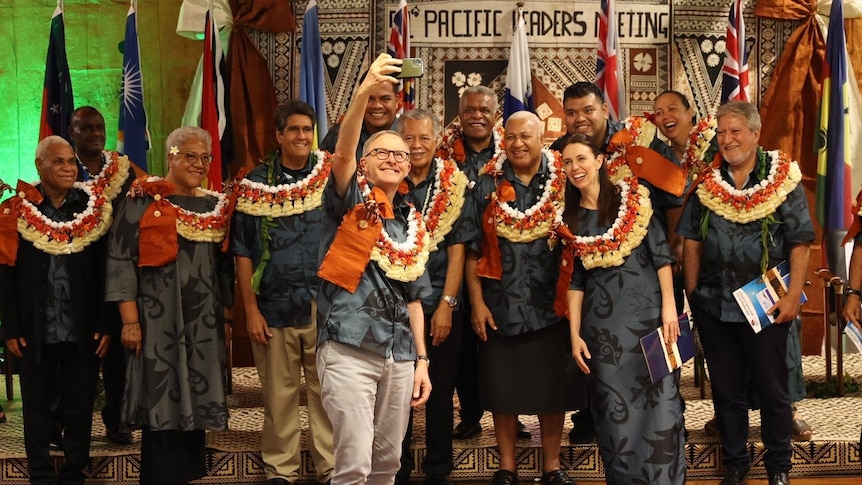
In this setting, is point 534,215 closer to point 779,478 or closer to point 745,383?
point 745,383

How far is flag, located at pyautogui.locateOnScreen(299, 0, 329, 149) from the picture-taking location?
6398 millimetres

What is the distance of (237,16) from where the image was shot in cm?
662

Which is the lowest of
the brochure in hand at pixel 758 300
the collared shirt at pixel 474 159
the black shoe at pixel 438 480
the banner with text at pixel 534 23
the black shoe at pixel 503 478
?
the black shoe at pixel 438 480

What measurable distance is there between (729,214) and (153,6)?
4.17 meters

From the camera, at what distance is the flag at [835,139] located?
21.0ft

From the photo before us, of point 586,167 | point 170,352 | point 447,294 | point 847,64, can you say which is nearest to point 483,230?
point 447,294

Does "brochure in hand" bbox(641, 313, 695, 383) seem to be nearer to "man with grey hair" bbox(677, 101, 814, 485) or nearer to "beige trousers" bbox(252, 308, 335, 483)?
"man with grey hair" bbox(677, 101, 814, 485)

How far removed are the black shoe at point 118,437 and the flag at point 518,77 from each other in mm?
3013

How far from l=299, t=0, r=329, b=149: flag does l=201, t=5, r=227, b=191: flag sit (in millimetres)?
507

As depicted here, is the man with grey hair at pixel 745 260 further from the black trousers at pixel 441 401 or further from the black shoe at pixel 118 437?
the black shoe at pixel 118 437

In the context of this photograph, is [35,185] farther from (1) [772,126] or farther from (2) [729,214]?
(1) [772,126]

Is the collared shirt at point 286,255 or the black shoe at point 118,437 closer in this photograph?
the collared shirt at point 286,255

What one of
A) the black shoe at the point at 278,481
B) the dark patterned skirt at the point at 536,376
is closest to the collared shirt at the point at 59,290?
the black shoe at the point at 278,481

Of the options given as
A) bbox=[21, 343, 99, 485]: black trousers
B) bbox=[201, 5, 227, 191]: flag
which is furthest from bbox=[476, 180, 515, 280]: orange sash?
bbox=[201, 5, 227, 191]: flag
